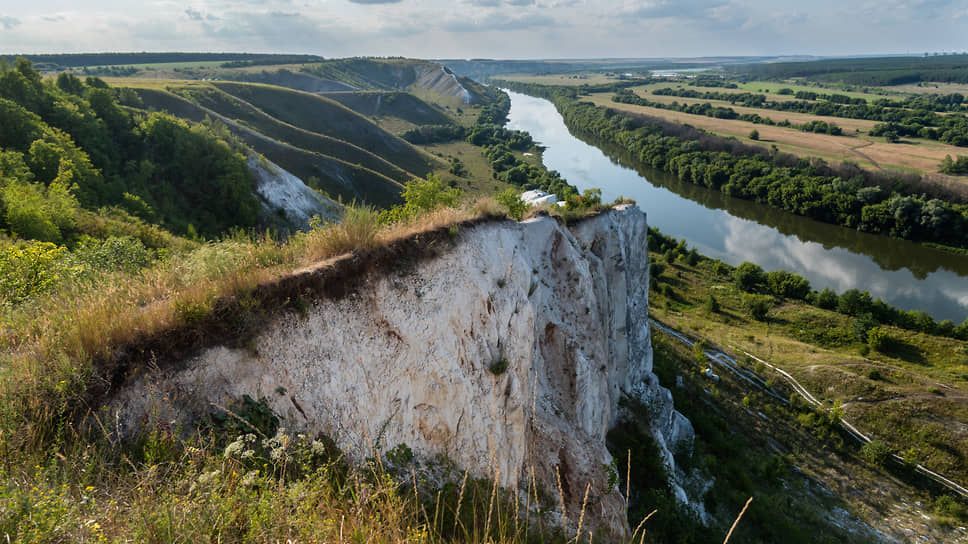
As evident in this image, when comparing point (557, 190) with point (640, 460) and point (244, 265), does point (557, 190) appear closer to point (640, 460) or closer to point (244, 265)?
point (640, 460)

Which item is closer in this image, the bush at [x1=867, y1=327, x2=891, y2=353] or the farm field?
the bush at [x1=867, y1=327, x2=891, y2=353]

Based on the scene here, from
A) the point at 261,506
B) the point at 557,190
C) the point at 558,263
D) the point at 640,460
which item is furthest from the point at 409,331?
the point at 557,190

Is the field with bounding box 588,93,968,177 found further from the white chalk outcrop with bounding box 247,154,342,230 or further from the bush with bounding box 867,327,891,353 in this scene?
the white chalk outcrop with bounding box 247,154,342,230

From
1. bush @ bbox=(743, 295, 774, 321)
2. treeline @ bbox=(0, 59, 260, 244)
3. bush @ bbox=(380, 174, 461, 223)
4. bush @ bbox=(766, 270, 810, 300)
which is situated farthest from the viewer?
bush @ bbox=(766, 270, 810, 300)

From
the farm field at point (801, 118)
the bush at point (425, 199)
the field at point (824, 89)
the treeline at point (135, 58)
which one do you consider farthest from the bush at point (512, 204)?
the field at point (824, 89)

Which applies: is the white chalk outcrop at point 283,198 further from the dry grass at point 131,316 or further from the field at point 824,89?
the field at point 824,89

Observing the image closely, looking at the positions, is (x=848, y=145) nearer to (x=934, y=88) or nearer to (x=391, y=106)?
(x=391, y=106)

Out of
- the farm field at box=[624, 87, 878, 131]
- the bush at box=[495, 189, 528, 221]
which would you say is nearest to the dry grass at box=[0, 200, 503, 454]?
the bush at box=[495, 189, 528, 221]
